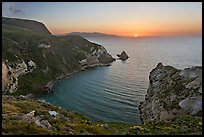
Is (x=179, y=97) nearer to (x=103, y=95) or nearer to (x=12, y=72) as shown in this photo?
(x=103, y=95)

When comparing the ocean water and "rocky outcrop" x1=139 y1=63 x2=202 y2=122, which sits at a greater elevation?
"rocky outcrop" x1=139 y1=63 x2=202 y2=122

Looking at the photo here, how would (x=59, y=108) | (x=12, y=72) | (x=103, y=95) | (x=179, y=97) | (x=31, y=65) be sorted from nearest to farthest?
(x=59, y=108) < (x=179, y=97) < (x=103, y=95) < (x=12, y=72) < (x=31, y=65)

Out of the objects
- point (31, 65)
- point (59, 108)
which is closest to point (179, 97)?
point (59, 108)

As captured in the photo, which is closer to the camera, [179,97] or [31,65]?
[179,97]

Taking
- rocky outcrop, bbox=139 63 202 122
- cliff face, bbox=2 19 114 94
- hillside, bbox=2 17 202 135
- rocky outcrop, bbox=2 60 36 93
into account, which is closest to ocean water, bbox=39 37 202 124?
hillside, bbox=2 17 202 135

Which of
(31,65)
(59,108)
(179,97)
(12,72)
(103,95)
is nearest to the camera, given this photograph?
(59,108)

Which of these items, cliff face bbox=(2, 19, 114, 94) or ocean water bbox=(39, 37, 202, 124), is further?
cliff face bbox=(2, 19, 114, 94)

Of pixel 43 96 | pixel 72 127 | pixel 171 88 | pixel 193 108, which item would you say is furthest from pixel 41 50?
pixel 72 127

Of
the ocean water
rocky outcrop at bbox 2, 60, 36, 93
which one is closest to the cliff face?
rocky outcrop at bbox 2, 60, 36, 93

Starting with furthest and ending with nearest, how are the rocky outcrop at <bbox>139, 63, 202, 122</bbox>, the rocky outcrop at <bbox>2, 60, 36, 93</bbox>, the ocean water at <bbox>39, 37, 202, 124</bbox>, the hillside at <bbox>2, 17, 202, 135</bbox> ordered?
the rocky outcrop at <bbox>2, 60, 36, 93</bbox>
the ocean water at <bbox>39, 37, 202, 124</bbox>
the rocky outcrop at <bbox>139, 63, 202, 122</bbox>
the hillside at <bbox>2, 17, 202, 135</bbox>

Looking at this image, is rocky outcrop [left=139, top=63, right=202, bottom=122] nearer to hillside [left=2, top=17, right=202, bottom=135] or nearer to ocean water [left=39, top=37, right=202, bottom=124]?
hillside [left=2, top=17, right=202, bottom=135]

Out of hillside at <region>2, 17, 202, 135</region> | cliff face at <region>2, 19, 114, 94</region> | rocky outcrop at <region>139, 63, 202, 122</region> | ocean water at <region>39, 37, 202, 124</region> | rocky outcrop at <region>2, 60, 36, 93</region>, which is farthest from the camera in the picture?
cliff face at <region>2, 19, 114, 94</region>
